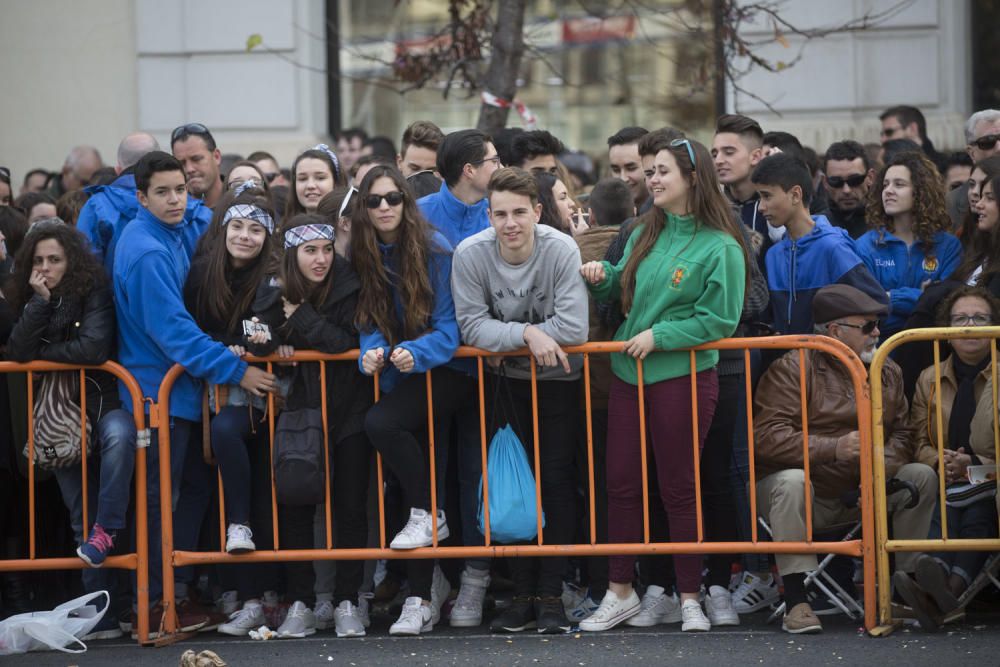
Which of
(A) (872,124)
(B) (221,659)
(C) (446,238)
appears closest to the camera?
(B) (221,659)

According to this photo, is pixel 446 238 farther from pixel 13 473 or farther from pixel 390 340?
pixel 13 473

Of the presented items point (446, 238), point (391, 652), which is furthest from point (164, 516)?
point (446, 238)

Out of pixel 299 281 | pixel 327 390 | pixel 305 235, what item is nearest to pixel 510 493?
pixel 327 390

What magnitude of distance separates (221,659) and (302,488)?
820mm

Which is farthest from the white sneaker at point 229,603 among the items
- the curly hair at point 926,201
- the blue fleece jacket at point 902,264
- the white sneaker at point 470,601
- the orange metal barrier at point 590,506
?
the curly hair at point 926,201

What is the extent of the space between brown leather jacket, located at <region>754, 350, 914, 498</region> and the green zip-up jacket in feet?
1.27

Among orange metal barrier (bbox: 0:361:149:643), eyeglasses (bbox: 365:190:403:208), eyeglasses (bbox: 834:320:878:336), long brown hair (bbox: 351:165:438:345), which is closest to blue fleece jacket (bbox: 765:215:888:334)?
eyeglasses (bbox: 834:320:878:336)

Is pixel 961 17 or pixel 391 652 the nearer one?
pixel 391 652

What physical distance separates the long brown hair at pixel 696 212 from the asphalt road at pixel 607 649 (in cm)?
153

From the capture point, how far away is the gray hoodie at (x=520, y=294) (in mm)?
6633

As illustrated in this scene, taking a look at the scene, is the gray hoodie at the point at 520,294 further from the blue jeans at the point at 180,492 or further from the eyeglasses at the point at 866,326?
the blue jeans at the point at 180,492

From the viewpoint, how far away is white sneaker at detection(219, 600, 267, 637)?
6.91 metres

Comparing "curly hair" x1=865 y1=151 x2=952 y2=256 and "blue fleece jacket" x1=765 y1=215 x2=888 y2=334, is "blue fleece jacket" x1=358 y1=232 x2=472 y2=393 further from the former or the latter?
"curly hair" x1=865 y1=151 x2=952 y2=256

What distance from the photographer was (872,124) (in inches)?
472
